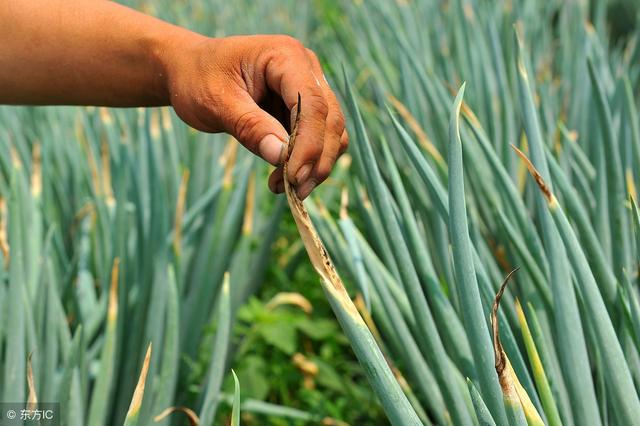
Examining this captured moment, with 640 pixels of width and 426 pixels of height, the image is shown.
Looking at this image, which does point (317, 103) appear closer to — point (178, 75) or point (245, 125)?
point (245, 125)

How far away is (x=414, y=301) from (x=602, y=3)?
1.53m

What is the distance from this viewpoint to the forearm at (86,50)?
80 centimetres

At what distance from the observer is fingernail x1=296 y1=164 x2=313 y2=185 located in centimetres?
62

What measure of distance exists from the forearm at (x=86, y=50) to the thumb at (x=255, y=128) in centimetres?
12

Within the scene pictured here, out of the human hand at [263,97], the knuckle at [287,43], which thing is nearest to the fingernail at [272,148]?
the human hand at [263,97]

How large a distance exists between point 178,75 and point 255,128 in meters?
0.14

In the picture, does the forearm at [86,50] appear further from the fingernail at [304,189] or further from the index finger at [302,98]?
the fingernail at [304,189]

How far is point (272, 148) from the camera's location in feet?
2.11

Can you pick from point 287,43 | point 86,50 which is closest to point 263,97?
point 287,43

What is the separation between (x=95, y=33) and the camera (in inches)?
31.9

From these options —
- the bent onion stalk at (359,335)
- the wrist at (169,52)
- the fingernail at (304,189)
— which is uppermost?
the wrist at (169,52)

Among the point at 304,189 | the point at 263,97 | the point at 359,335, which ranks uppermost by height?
the point at 263,97

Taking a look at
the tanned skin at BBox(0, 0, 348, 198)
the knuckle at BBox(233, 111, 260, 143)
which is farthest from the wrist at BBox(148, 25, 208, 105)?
the knuckle at BBox(233, 111, 260, 143)

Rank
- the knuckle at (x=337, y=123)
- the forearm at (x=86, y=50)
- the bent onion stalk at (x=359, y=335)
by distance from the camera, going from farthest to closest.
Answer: the forearm at (x=86, y=50) < the knuckle at (x=337, y=123) < the bent onion stalk at (x=359, y=335)
